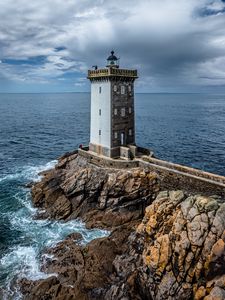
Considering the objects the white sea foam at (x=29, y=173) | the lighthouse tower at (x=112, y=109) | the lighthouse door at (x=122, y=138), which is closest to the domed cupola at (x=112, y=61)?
the lighthouse tower at (x=112, y=109)

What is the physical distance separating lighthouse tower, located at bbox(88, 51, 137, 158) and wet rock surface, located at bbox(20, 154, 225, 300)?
573 cm

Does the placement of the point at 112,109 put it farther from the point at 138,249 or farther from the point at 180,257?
the point at 180,257

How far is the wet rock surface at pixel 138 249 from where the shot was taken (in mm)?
19719

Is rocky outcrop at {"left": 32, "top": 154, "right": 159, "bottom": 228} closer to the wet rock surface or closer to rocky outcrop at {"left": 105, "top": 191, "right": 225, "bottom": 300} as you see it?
the wet rock surface

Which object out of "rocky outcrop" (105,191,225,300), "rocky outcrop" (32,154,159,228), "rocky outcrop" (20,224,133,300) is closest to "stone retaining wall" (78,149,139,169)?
"rocky outcrop" (32,154,159,228)

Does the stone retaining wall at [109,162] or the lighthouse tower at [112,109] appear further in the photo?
the lighthouse tower at [112,109]

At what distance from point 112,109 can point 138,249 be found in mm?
17782

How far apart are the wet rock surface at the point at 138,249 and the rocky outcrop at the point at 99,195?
0.34ft

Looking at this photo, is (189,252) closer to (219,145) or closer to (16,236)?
(16,236)

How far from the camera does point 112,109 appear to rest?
37.4m

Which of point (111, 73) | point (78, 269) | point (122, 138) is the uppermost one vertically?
point (111, 73)

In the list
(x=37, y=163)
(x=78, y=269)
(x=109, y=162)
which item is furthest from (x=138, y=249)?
(x=37, y=163)

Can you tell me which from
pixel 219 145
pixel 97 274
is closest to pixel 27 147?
pixel 219 145

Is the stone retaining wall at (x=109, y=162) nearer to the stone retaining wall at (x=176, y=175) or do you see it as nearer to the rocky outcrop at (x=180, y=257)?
the stone retaining wall at (x=176, y=175)
